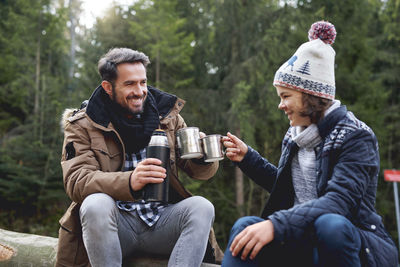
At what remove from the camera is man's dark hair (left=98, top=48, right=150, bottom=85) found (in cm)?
292

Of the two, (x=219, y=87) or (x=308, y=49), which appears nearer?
(x=308, y=49)

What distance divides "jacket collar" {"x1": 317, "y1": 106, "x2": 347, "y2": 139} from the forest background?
27.7 feet

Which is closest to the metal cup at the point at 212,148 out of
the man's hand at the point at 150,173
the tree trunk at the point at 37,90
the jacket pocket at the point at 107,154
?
the man's hand at the point at 150,173

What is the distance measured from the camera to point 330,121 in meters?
2.03

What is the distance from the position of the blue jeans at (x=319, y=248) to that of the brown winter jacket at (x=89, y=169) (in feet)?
2.84

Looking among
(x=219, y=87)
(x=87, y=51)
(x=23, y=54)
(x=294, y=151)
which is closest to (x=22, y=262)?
(x=294, y=151)

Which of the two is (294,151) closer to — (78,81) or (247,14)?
(247,14)

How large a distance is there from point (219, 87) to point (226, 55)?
1139 millimetres

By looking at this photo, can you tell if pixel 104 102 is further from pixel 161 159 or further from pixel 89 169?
pixel 161 159

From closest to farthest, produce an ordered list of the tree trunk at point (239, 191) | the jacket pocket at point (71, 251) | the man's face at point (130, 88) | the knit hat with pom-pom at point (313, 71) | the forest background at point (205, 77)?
1. the knit hat with pom-pom at point (313, 71)
2. the jacket pocket at point (71, 251)
3. the man's face at point (130, 88)
4. the forest background at point (205, 77)
5. the tree trunk at point (239, 191)

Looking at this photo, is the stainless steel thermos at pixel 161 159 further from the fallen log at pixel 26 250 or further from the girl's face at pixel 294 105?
the fallen log at pixel 26 250

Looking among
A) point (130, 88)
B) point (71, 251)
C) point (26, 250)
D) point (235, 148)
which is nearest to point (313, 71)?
point (235, 148)

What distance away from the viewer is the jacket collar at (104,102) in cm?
269

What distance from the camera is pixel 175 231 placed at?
248 cm
